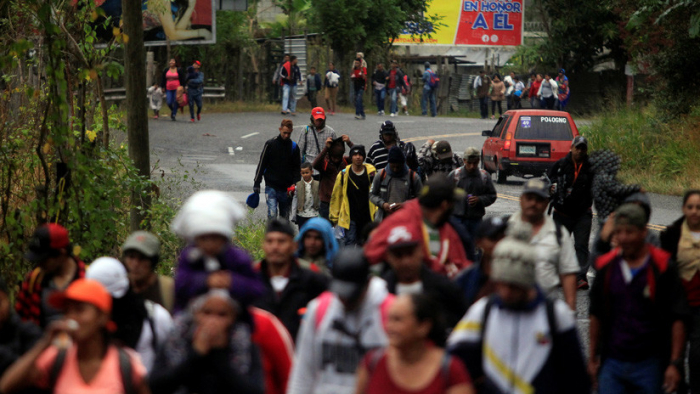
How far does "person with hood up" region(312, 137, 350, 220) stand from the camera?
12.1 m

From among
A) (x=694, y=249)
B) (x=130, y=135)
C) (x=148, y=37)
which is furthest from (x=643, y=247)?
(x=148, y=37)

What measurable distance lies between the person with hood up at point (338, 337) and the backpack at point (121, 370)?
0.68 m

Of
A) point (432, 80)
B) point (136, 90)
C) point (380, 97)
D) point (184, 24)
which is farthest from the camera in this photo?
point (432, 80)

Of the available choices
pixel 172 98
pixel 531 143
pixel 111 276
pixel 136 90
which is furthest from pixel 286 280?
pixel 172 98

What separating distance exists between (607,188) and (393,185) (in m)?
2.25

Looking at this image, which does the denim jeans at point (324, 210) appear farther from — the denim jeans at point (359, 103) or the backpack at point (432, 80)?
the backpack at point (432, 80)

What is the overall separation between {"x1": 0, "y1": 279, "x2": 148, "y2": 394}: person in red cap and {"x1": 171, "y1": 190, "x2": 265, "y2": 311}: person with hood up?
19.5 inches

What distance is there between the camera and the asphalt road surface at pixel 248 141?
58.0 ft

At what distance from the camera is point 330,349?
4324 mm

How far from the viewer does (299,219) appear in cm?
1234

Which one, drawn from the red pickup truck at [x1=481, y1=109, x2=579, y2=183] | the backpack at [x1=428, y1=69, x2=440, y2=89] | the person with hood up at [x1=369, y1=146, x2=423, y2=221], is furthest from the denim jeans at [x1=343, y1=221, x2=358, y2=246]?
the backpack at [x1=428, y1=69, x2=440, y2=89]

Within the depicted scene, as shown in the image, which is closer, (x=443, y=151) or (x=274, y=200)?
(x=443, y=151)

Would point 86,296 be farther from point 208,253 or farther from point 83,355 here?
point 208,253

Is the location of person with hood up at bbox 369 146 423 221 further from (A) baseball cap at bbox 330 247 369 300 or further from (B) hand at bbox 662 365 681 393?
(A) baseball cap at bbox 330 247 369 300
